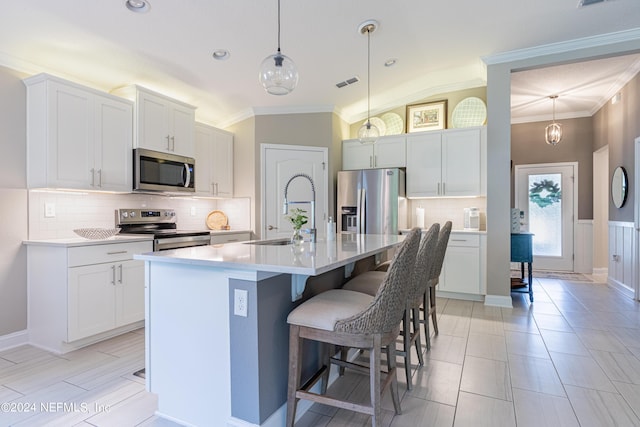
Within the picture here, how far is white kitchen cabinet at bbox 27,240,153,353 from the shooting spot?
2639 mm

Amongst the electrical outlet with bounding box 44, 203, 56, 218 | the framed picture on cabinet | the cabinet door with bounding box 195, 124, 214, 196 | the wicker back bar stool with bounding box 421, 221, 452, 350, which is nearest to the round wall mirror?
the framed picture on cabinet

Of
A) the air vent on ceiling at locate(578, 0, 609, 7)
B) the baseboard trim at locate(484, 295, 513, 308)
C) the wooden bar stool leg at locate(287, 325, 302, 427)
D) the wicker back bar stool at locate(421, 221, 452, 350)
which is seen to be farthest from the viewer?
the baseboard trim at locate(484, 295, 513, 308)

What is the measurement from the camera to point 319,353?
210 centimetres

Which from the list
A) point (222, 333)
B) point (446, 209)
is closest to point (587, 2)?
point (446, 209)

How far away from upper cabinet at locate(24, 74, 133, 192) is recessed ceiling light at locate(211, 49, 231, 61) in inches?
40.4

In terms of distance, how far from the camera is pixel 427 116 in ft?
16.1

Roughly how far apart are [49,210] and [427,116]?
4738 mm

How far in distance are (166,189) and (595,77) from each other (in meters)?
5.72

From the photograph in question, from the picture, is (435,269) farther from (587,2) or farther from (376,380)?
(587,2)

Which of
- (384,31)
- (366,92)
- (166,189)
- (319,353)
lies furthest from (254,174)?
(319,353)

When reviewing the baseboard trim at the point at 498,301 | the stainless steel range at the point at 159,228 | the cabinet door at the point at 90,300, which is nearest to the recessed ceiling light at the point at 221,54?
the stainless steel range at the point at 159,228

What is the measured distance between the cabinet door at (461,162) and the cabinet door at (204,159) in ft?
10.5

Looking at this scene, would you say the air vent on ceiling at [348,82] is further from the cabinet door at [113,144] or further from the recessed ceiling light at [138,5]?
the cabinet door at [113,144]

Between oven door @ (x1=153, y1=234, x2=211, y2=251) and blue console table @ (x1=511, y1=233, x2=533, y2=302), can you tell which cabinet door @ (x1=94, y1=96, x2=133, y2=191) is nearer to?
oven door @ (x1=153, y1=234, x2=211, y2=251)
